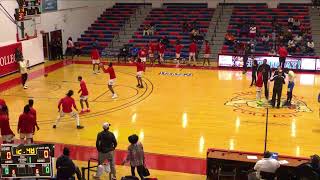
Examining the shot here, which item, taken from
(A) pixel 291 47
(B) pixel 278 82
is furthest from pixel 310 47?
(B) pixel 278 82

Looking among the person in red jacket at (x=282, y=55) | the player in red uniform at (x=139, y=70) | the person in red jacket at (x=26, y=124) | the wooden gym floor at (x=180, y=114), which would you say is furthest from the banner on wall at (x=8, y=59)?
the person in red jacket at (x=282, y=55)

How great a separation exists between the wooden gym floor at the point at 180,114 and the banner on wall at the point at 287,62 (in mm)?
1320

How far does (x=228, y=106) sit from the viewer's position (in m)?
18.8

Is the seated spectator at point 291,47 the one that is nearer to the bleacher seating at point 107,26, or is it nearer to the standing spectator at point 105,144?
the bleacher seating at point 107,26

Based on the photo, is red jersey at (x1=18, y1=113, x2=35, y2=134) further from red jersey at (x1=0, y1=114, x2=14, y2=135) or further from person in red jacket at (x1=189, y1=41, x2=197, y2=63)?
person in red jacket at (x1=189, y1=41, x2=197, y2=63)

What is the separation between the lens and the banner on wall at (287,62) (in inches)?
1033

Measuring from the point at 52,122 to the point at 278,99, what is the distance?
30.7 feet

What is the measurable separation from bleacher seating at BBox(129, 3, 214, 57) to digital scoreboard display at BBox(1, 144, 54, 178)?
839 inches

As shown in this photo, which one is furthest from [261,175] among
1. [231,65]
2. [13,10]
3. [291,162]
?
[13,10]

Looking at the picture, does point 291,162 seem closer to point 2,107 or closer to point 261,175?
point 261,175

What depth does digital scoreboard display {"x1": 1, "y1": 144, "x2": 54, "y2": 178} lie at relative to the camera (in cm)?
1012

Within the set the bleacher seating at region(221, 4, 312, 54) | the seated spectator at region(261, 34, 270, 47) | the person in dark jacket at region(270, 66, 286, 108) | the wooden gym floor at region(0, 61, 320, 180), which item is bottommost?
the wooden gym floor at region(0, 61, 320, 180)

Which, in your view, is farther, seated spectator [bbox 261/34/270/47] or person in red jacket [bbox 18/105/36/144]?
seated spectator [bbox 261/34/270/47]

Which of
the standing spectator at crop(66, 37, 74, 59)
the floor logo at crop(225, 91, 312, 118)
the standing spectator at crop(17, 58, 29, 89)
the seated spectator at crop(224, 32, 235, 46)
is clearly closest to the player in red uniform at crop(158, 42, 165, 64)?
the seated spectator at crop(224, 32, 235, 46)
